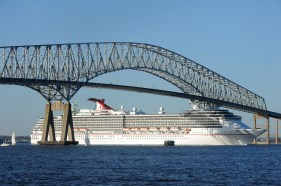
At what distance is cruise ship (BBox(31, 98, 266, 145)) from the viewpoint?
144m

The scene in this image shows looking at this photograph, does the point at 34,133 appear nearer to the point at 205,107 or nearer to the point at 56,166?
the point at 205,107

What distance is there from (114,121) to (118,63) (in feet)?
66.0

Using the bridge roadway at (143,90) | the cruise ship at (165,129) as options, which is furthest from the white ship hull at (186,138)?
the bridge roadway at (143,90)

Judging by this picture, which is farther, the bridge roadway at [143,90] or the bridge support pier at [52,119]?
the bridge support pier at [52,119]

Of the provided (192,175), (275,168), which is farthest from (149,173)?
(275,168)

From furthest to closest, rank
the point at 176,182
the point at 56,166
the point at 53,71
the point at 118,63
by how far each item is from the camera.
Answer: the point at 118,63 → the point at 53,71 → the point at 56,166 → the point at 176,182

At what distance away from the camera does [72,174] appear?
53375 millimetres

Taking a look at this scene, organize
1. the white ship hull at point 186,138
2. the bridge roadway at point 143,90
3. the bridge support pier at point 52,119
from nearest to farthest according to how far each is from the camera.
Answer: the bridge roadway at point 143,90 → the bridge support pier at point 52,119 → the white ship hull at point 186,138

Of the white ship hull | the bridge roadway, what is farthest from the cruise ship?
the bridge roadway

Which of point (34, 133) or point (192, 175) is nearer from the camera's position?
point (192, 175)

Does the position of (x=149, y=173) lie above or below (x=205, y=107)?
below

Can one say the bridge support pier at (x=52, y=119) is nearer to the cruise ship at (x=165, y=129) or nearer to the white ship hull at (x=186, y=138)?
the white ship hull at (x=186, y=138)

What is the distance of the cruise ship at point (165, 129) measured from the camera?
144 metres

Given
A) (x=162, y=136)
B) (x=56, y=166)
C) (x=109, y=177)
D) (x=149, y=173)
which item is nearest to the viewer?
(x=109, y=177)
